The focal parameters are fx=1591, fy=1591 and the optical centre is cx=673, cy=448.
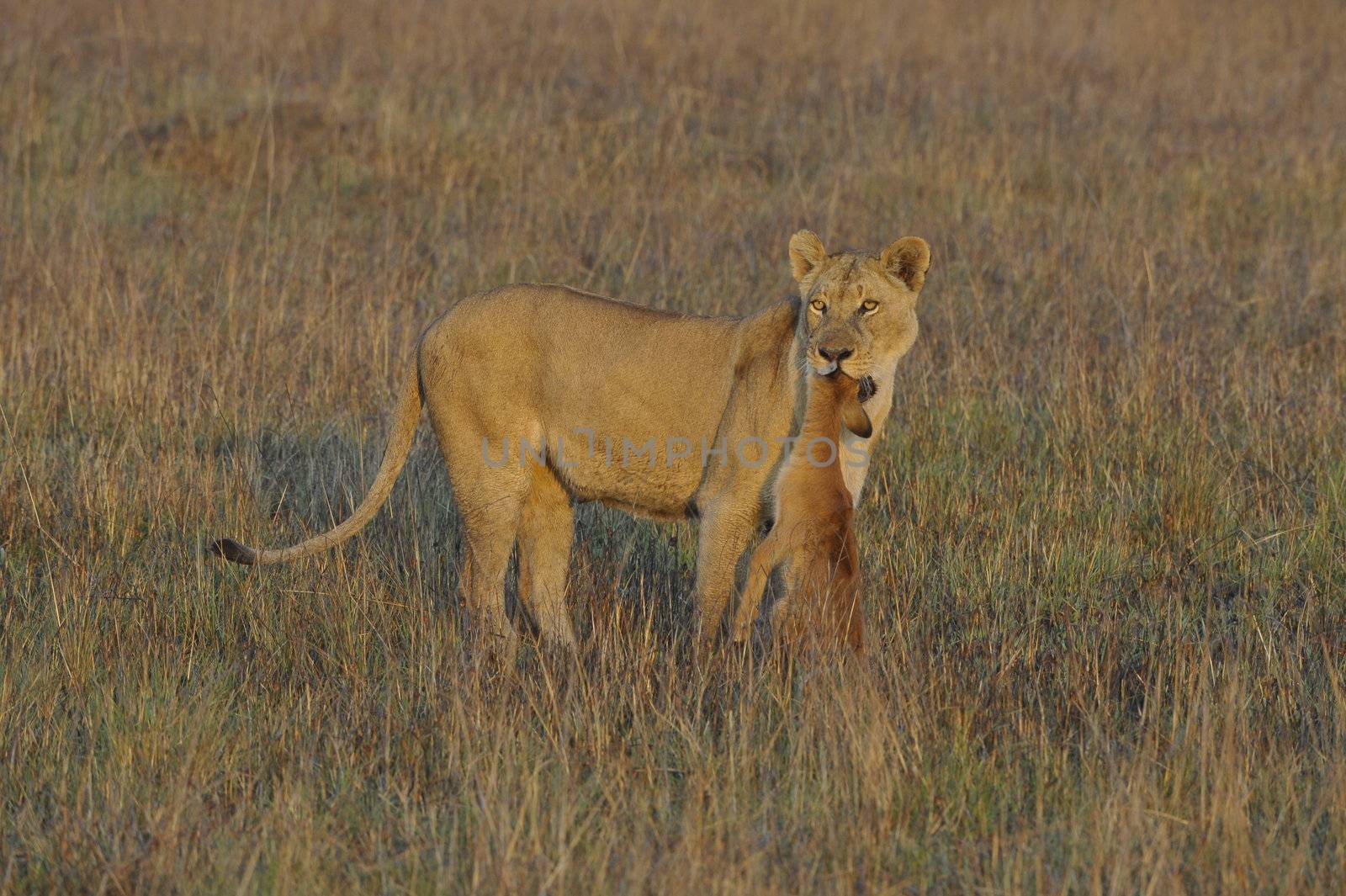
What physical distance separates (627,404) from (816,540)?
0.85 meters

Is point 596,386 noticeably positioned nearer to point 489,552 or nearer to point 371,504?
point 489,552

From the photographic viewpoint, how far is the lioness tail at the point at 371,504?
4.38m

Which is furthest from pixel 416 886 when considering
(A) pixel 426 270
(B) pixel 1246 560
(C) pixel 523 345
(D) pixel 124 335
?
(A) pixel 426 270

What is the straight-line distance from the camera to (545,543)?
4.97 metres

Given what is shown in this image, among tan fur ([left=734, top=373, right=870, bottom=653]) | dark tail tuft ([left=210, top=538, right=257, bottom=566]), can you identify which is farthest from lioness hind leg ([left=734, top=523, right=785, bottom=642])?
dark tail tuft ([left=210, top=538, right=257, bottom=566])

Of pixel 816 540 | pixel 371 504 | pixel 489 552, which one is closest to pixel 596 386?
pixel 489 552

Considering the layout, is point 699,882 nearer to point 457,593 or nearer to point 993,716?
point 993,716

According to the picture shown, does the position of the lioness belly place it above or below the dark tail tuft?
above

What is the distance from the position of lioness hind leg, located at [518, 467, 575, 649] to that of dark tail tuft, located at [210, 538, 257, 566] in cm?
87

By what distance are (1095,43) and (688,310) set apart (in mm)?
7505

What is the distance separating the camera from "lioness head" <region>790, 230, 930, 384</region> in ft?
13.8

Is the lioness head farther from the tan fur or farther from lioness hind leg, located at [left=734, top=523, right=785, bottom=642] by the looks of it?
lioness hind leg, located at [left=734, top=523, right=785, bottom=642]

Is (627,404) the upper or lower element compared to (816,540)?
upper

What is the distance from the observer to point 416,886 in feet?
9.67
